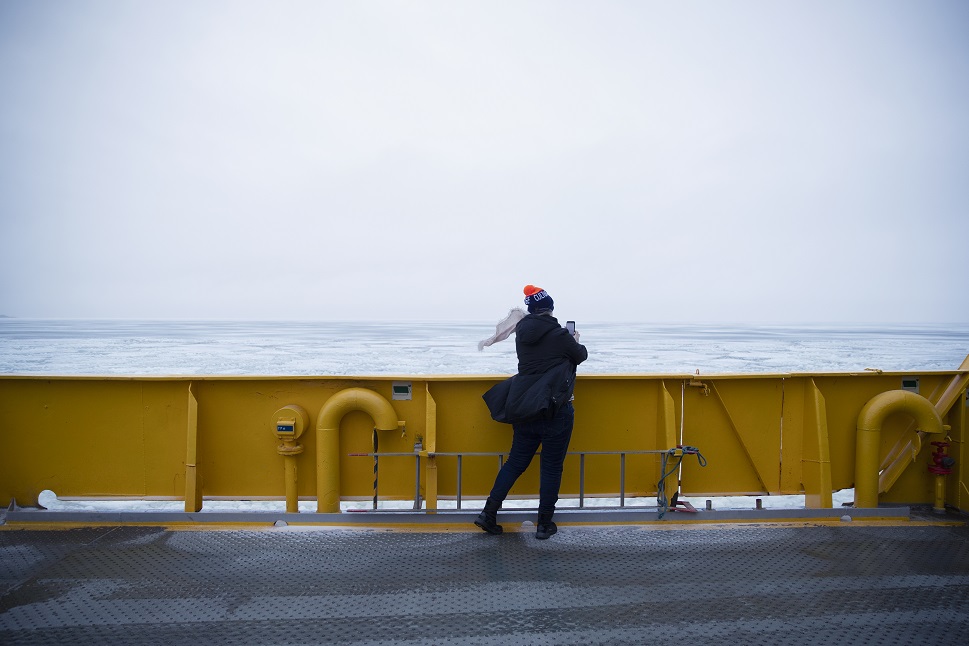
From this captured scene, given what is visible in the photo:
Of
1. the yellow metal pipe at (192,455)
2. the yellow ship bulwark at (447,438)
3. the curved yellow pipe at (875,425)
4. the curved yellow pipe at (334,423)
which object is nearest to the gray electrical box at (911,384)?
the yellow ship bulwark at (447,438)

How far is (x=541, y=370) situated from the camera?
12.2ft

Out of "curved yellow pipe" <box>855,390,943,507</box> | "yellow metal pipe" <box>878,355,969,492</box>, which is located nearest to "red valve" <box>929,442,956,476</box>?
"yellow metal pipe" <box>878,355,969,492</box>

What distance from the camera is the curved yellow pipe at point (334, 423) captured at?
4312 mm

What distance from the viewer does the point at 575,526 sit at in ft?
13.4

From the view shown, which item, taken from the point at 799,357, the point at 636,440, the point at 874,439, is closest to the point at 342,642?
the point at 636,440

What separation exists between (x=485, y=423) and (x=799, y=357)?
2521 centimetres

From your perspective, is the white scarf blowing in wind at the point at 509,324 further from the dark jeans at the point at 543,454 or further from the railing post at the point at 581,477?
the railing post at the point at 581,477

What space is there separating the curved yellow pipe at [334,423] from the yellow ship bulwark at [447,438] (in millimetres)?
12

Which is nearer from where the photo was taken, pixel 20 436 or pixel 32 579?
pixel 32 579

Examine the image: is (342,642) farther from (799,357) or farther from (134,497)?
(799,357)

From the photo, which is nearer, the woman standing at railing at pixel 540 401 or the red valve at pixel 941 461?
the woman standing at railing at pixel 540 401

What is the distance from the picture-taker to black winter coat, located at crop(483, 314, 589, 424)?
363 cm

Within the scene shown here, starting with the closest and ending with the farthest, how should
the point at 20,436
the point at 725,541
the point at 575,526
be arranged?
the point at 725,541 < the point at 575,526 < the point at 20,436

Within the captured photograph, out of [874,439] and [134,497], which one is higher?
[874,439]
